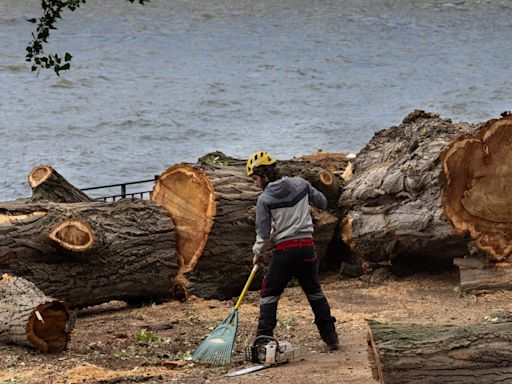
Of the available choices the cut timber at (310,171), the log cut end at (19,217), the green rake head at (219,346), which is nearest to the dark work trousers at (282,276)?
the green rake head at (219,346)

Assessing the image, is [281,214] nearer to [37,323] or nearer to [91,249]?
[37,323]

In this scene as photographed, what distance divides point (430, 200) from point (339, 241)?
136 centimetres

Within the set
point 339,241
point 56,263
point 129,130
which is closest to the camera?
point 56,263

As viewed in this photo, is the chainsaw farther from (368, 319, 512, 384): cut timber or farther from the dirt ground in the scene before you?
(368, 319, 512, 384): cut timber

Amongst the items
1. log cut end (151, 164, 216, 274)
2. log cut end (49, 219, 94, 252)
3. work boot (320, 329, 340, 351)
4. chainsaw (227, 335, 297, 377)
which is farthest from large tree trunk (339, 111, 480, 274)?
chainsaw (227, 335, 297, 377)

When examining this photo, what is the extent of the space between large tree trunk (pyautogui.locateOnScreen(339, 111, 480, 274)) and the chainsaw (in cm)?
316

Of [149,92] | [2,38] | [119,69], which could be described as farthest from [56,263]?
[2,38]

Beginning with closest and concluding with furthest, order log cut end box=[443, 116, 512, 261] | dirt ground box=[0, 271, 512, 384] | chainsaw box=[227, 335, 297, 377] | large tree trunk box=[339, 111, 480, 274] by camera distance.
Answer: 1. dirt ground box=[0, 271, 512, 384]
2. chainsaw box=[227, 335, 297, 377]
3. log cut end box=[443, 116, 512, 261]
4. large tree trunk box=[339, 111, 480, 274]

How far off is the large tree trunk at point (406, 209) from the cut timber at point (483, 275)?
296 mm

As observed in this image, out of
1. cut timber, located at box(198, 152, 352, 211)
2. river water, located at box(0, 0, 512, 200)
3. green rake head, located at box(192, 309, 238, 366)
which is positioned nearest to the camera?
green rake head, located at box(192, 309, 238, 366)

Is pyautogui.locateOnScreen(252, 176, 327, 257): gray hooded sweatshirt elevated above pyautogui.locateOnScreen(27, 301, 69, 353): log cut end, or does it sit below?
above

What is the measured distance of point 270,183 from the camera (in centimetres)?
898

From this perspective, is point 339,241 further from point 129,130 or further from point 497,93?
point 497,93

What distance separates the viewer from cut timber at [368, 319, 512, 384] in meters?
6.57
